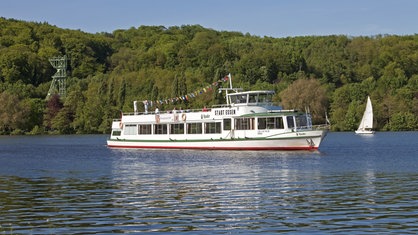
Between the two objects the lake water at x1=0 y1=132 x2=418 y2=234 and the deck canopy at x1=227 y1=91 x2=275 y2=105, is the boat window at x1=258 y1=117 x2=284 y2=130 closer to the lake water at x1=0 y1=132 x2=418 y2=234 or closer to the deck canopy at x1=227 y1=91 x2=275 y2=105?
the deck canopy at x1=227 y1=91 x2=275 y2=105

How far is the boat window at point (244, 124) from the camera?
75.1 meters

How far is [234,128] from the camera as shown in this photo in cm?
7681

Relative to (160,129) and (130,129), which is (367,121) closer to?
(130,129)

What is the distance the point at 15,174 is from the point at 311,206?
25.2 m

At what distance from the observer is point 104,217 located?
28750 mm

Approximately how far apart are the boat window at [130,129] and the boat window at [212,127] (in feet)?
44.3

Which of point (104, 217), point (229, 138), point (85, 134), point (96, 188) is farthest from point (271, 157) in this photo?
point (85, 134)

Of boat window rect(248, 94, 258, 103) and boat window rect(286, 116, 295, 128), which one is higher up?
boat window rect(248, 94, 258, 103)

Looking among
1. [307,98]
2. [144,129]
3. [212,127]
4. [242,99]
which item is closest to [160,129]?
[144,129]

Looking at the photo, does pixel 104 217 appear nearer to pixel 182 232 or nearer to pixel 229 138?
pixel 182 232

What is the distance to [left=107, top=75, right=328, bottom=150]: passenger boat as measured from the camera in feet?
238

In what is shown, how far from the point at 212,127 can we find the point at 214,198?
150ft

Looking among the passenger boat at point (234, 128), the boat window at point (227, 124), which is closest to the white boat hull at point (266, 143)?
the passenger boat at point (234, 128)

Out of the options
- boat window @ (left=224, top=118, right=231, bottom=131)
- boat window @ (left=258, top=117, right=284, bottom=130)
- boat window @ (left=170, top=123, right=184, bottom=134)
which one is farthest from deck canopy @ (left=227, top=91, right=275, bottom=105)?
boat window @ (left=170, top=123, right=184, bottom=134)
